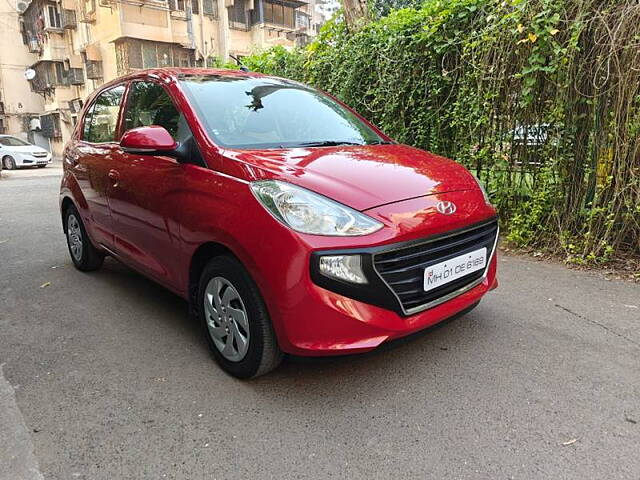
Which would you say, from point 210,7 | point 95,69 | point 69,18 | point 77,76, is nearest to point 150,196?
point 210,7

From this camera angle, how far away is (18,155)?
19312 millimetres

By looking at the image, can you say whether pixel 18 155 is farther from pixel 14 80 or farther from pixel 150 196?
pixel 150 196

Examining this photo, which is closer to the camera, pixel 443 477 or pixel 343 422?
pixel 443 477

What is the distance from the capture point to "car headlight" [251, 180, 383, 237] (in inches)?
85.1

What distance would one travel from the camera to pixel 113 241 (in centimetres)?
374

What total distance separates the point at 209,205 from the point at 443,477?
1686 mm

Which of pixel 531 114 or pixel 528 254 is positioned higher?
pixel 531 114

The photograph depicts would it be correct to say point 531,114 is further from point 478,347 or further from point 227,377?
point 227,377

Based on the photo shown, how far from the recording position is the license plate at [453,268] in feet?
7.68

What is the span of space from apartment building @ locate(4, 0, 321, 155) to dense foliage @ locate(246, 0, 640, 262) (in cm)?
2011

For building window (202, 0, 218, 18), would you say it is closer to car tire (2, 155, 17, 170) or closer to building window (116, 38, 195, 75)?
building window (116, 38, 195, 75)

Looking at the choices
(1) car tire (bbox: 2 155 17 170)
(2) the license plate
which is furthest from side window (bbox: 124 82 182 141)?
(1) car tire (bbox: 2 155 17 170)

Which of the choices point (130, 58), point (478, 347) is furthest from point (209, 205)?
point (130, 58)

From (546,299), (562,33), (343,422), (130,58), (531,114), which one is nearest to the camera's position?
(343,422)
